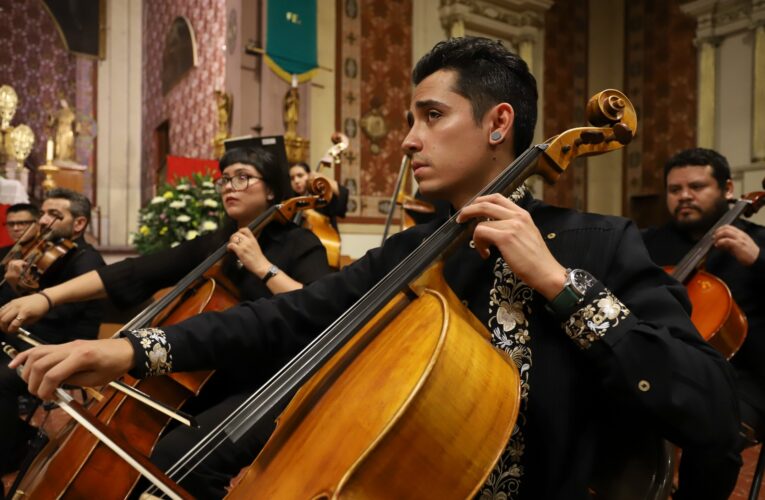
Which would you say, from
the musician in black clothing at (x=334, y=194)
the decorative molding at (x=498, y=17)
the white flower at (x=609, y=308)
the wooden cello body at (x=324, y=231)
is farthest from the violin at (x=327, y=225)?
the decorative molding at (x=498, y=17)

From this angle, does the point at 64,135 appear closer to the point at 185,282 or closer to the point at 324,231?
the point at 324,231

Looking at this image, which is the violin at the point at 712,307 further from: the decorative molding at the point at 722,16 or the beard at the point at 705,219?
the decorative molding at the point at 722,16

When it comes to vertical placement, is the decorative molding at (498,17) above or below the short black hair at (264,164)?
above

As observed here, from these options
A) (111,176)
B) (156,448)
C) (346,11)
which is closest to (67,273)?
(156,448)

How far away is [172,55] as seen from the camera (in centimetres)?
1020

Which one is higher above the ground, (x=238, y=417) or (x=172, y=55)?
(x=172, y=55)

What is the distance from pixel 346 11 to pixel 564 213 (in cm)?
589

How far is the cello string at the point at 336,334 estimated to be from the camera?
1062mm

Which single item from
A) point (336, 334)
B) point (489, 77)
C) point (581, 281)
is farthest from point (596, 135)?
point (336, 334)

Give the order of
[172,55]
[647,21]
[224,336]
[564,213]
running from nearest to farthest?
1. [564,213]
2. [224,336]
3. [647,21]
4. [172,55]

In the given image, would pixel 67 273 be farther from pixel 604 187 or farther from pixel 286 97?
pixel 604 187

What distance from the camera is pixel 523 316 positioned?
1119mm

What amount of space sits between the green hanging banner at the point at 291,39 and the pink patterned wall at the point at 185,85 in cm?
285

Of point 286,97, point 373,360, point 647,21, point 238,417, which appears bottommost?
point 238,417
